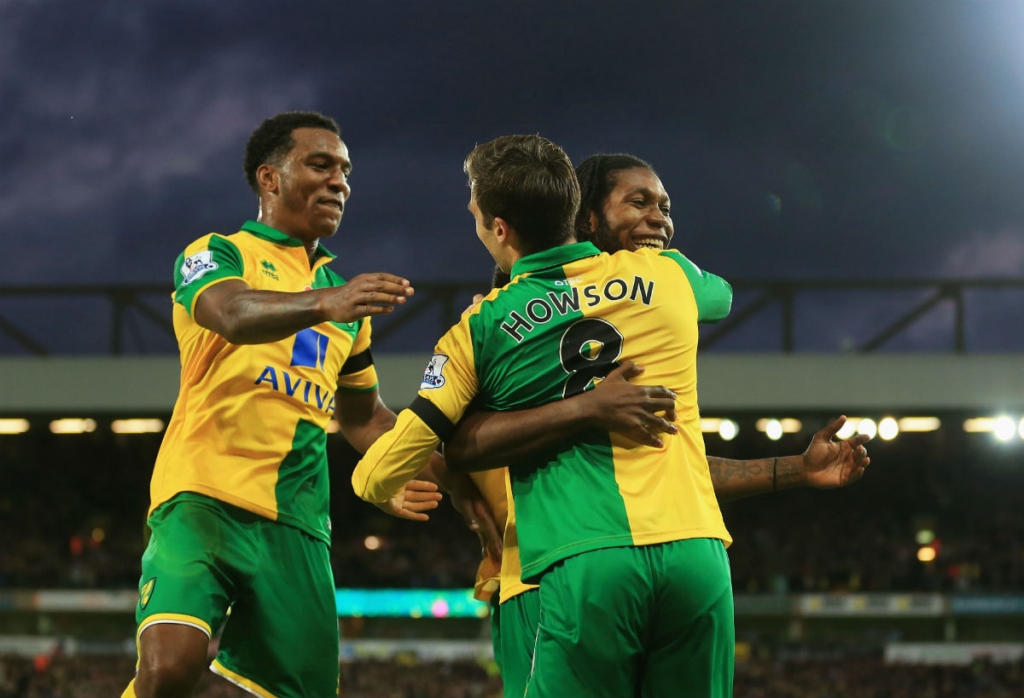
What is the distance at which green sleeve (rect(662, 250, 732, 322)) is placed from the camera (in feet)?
10.2

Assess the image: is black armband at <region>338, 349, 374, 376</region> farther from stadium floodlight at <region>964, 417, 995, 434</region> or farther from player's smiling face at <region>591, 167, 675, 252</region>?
stadium floodlight at <region>964, 417, 995, 434</region>

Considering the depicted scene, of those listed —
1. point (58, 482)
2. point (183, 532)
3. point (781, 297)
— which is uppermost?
point (781, 297)

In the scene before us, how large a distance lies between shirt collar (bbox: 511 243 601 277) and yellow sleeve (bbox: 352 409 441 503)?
0.48 meters

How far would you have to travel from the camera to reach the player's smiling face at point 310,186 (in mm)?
4398

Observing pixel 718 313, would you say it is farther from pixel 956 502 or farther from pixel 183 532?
pixel 956 502

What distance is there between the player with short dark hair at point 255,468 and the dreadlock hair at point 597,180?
0.94 meters

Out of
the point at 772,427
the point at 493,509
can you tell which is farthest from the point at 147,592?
the point at 772,427

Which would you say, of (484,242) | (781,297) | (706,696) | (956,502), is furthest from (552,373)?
(956,502)

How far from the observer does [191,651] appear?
3.65m

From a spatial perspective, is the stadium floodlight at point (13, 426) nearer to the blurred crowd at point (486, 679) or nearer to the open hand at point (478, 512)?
the blurred crowd at point (486, 679)

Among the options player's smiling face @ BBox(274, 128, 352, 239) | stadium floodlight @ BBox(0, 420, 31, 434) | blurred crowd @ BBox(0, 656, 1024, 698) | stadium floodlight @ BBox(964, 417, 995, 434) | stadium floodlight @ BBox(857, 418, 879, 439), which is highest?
stadium floodlight @ BBox(964, 417, 995, 434)

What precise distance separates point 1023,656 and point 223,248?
23358 mm

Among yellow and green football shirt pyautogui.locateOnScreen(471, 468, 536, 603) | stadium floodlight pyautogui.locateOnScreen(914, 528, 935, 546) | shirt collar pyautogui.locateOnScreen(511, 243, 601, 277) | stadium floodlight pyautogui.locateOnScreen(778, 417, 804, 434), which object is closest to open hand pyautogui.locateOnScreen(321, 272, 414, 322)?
shirt collar pyautogui.locateOnScreen(511, 243, 601, 277)

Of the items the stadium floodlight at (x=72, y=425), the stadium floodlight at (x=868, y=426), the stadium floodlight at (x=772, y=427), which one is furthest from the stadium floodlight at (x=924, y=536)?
the stadium floodlight at (x=72, y=425)
